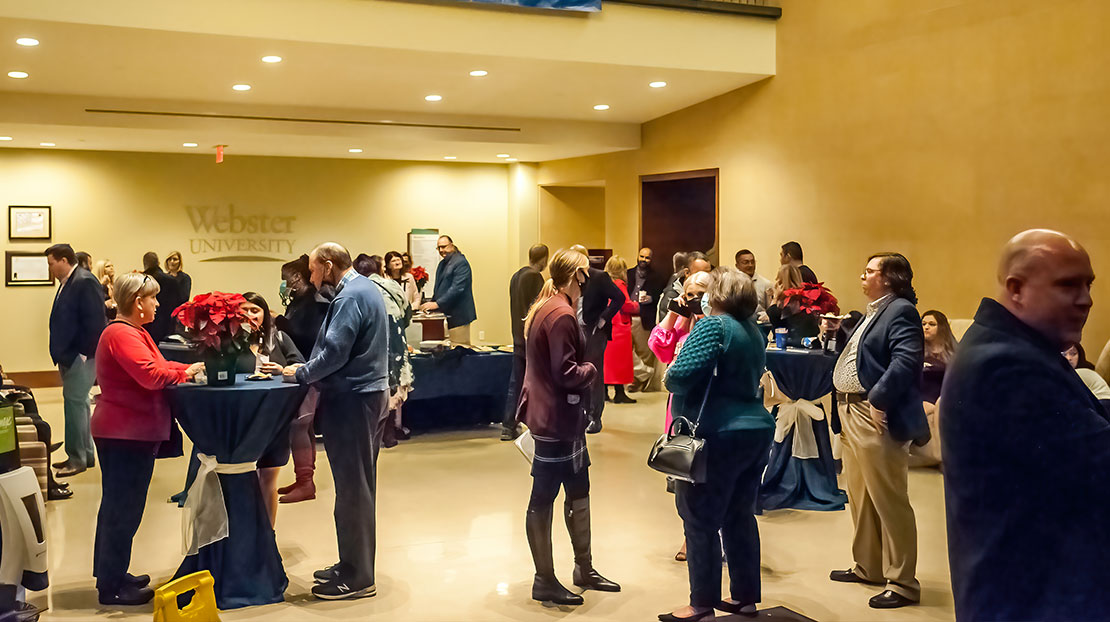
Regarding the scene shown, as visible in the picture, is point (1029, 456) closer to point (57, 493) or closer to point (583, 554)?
point (583, 554)

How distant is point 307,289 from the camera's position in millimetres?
6598

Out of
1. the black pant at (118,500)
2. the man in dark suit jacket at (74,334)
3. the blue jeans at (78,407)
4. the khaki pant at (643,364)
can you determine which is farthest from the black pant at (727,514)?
the khaki pant at (643,364)

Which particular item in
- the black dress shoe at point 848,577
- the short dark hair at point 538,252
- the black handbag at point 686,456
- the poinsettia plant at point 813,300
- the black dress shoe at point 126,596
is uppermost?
the short dark hair at point 538,252

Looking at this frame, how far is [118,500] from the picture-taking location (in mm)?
4379

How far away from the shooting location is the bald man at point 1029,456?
1881 millimetres

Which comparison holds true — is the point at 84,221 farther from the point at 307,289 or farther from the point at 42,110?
Result: the point at 307,289

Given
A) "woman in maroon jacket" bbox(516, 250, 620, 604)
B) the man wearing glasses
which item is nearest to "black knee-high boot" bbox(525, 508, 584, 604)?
"woman in maroon jacket" bbox(516, 250, 620, 604)

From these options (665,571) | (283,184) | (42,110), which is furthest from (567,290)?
(283,184)

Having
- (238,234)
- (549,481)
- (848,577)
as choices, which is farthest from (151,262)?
(848,577)

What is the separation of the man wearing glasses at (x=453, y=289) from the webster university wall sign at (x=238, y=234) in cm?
484

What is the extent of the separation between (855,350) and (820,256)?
4.30 meters

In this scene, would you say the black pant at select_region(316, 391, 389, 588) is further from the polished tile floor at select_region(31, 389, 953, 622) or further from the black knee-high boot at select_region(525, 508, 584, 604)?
the black knee-high boot at select_region(525, 508, 584, 604)

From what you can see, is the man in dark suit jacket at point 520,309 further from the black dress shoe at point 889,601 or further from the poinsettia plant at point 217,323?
the black dress shoe at point 889,601

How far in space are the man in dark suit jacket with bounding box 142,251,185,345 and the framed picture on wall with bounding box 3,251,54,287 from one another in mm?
3206
